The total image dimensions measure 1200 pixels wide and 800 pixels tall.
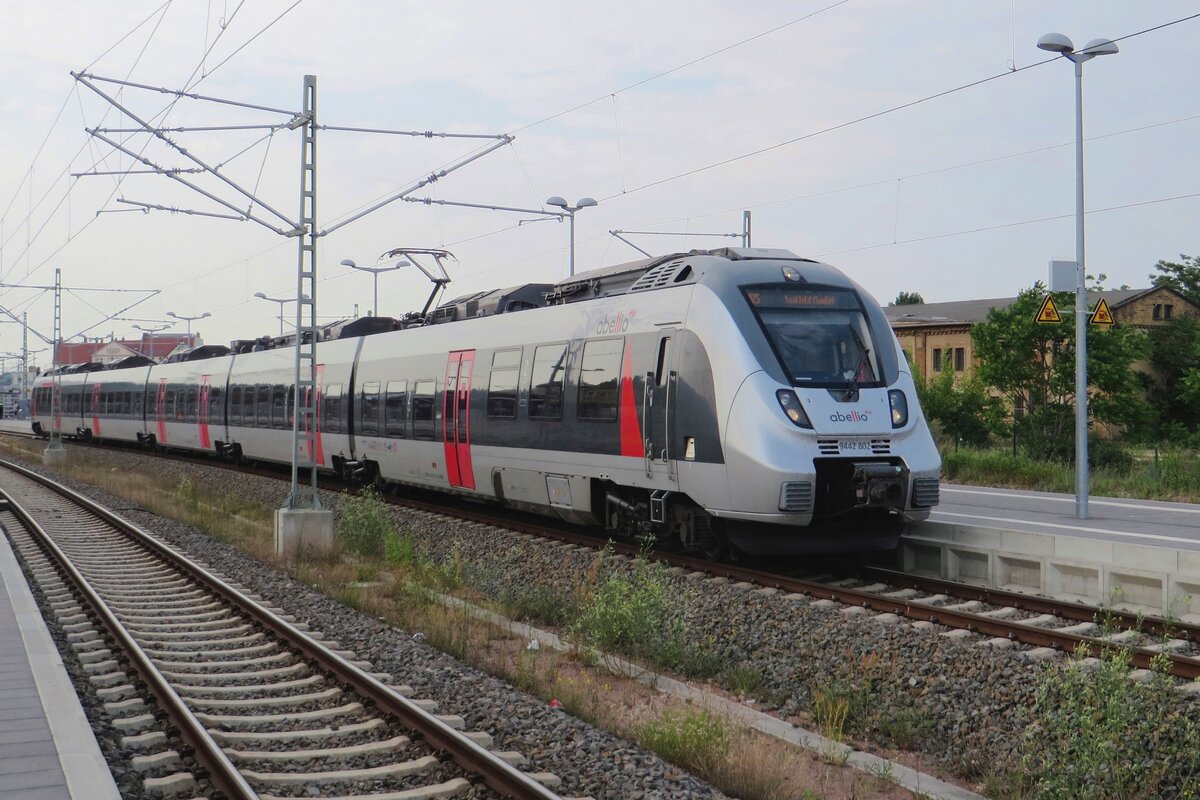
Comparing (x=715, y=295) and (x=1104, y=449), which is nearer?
(x=715, y=295)

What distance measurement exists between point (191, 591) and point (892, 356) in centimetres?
842

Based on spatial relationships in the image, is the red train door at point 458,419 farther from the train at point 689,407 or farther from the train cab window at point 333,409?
the train cab window at point 333,409

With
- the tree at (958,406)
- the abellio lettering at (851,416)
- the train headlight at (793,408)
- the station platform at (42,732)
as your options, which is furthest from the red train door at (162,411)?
the abellio lettering at (851,416)

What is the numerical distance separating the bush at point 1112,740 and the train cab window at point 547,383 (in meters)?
8.86

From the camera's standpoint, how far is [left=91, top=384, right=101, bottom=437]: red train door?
48.6 metres

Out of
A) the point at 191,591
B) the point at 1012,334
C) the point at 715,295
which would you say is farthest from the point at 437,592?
the point at 1012,334

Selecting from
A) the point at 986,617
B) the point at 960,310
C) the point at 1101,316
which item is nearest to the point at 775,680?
the point at 986,617

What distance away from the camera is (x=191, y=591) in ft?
44.6

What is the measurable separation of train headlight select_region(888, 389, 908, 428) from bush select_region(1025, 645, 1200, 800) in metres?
5.09

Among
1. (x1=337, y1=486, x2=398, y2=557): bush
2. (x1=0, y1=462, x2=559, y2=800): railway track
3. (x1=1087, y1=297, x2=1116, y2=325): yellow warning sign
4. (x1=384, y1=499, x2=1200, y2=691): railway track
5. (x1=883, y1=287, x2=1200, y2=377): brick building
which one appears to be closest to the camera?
(x1=0, y1=462, x2=559, y2=800): railway track

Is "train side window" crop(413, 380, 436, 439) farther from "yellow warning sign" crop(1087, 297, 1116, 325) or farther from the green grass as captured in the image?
the green grass

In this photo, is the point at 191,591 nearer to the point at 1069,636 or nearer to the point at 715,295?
the point at 715,295

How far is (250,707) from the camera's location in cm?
824

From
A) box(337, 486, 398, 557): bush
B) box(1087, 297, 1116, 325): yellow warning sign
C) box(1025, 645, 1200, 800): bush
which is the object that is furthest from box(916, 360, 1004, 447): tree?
box(1025, 645, 1200, 800): bush
